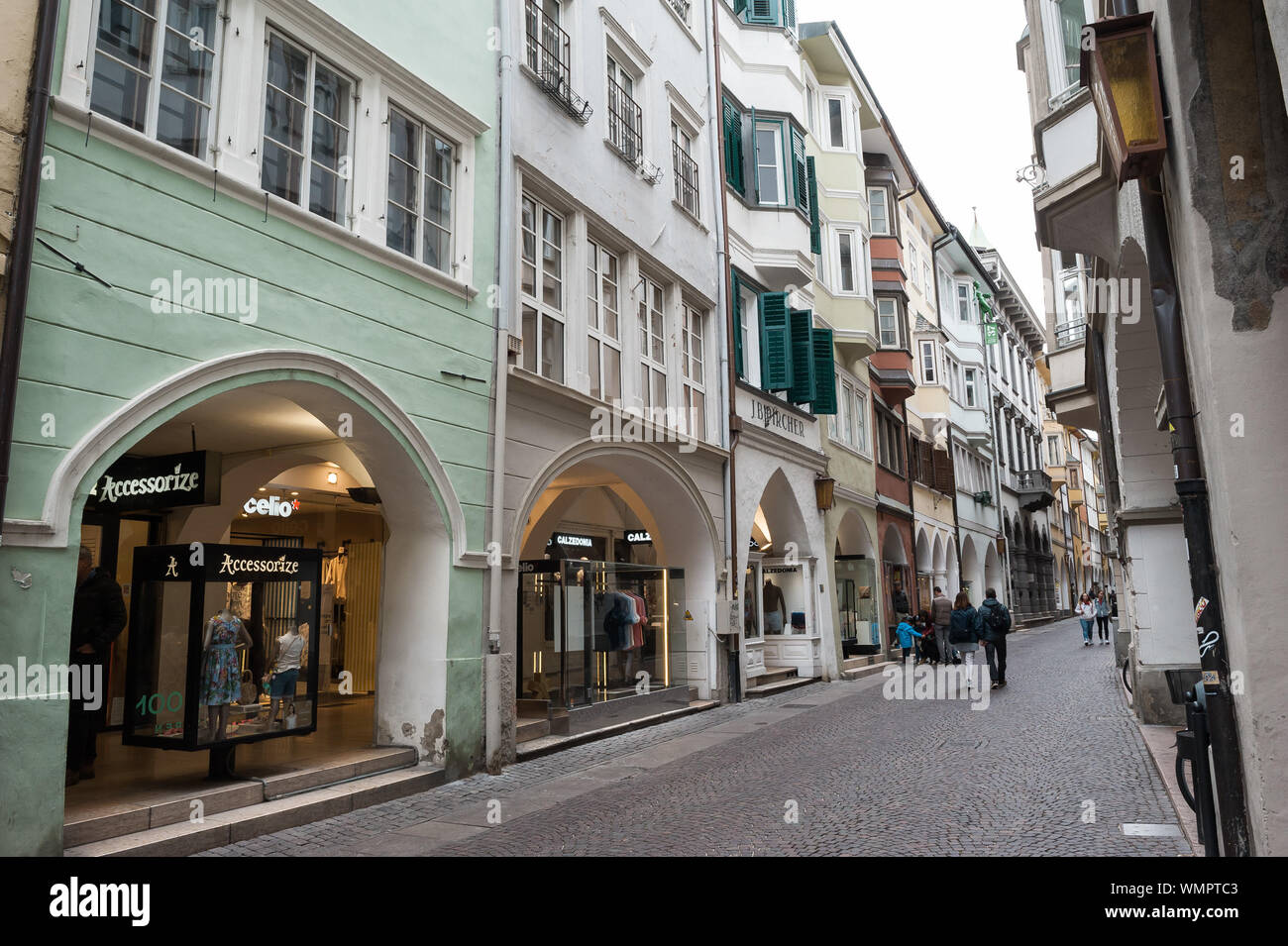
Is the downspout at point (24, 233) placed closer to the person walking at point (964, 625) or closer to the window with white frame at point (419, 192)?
the window with white frame at point (419, 192)

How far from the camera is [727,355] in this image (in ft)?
56.2

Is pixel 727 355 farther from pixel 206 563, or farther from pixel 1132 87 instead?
pixel 1132 87

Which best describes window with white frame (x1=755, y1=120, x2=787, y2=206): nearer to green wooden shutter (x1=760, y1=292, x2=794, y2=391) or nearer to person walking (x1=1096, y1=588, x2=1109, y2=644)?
green wooden shutter (x1=760, y1=292, x2=794, y2=391)

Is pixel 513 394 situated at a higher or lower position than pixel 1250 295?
higher

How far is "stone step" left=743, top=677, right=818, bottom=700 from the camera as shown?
17244 millimetres

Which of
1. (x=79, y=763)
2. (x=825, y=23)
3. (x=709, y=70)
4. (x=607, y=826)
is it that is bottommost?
(x=607, y=826)

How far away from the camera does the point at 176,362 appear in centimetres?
716

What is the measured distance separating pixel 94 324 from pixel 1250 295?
720 cm

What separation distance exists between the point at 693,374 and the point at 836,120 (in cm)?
1307

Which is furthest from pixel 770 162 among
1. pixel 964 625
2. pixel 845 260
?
pixel 964 625

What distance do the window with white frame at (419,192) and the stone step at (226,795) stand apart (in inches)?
199

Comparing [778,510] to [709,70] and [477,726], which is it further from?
[477,726]
